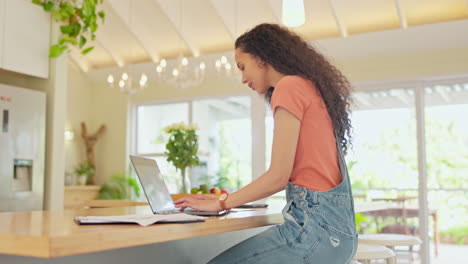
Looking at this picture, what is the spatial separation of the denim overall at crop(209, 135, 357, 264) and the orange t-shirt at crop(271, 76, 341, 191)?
0.03 metres

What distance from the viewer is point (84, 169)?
22.8 feet

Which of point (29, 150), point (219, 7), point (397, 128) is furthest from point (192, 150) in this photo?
point (397, 128)

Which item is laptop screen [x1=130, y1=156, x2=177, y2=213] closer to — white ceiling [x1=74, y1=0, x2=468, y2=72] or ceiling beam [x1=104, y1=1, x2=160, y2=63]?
white ceiling [x1=74, y1=0, x2=468, y2=72]

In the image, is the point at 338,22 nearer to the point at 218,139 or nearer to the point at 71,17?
the point at 218,139

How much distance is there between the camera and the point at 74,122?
720cm

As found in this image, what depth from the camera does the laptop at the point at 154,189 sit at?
1608 millimetres

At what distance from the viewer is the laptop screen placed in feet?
5.32

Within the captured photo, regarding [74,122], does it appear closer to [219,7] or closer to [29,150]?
[219,7]

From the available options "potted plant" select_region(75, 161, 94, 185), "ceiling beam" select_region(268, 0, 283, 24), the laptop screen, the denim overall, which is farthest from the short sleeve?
"potted plant" select_region(75, 161, 94, 185)

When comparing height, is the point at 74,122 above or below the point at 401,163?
above

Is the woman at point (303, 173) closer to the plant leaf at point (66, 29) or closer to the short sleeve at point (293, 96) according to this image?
the short sleeve at point (293, 96)

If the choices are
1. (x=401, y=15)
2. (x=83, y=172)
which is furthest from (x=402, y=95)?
(x=83, y=172)

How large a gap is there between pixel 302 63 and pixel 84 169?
5.84 meters

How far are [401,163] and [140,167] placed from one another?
4.32 meters
